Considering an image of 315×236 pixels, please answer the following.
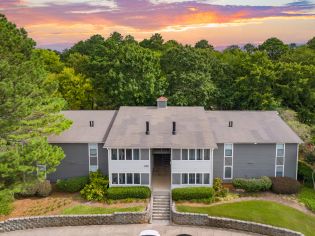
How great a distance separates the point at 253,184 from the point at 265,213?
4.26 m

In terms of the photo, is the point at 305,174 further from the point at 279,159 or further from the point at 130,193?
the point at 130,193

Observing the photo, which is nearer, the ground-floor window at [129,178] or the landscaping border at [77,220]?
the landscaping border at [77,220]

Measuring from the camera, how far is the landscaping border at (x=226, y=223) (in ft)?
92.6

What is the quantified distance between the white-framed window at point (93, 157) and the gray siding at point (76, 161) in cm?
30

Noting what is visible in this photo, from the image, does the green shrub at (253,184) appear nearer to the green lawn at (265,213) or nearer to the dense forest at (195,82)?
the green lawn at (265,213)

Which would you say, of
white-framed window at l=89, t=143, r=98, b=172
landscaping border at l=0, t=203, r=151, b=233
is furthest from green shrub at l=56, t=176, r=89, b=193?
landscaping border at l=0, t=203, r=151, b=233

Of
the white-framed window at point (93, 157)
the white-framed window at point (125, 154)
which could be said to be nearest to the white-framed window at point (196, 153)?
the white-framed window at point (125, 154)

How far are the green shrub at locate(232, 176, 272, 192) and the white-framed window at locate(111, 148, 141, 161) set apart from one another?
9.64 m

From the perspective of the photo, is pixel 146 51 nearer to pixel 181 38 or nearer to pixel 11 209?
pixel 181 38

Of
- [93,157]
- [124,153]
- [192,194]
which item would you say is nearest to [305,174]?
[192,194]

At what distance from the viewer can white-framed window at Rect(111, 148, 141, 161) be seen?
114 feet

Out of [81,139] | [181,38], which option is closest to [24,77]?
[81,139]

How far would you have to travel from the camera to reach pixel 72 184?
35438mm

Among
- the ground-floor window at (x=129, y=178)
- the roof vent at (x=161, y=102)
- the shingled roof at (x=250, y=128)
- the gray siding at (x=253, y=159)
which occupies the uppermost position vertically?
the roof vent at (x=161, y=102)
